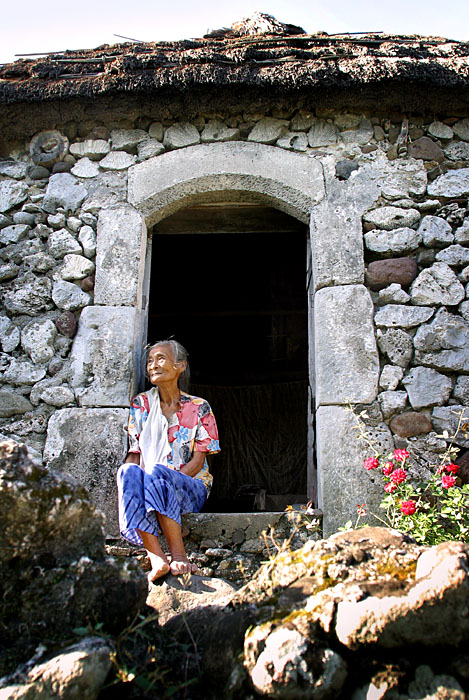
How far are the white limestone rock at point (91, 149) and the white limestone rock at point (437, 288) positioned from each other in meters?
2.12

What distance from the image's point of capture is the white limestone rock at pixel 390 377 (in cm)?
357

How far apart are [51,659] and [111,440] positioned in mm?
1747

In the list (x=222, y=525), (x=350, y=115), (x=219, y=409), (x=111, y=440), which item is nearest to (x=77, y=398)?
(x=111, y=440)

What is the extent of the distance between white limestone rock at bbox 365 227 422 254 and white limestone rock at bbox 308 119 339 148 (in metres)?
0.70

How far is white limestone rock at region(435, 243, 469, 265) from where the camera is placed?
377cm

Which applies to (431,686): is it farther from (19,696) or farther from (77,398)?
(77,398)

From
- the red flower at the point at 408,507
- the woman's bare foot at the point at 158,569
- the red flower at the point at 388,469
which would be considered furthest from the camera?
the red flower at the point at 388,469

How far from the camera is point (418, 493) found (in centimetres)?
322

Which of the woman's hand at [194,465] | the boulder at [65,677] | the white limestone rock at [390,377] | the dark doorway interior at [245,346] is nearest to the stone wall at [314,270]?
the white limestone rock at [390,377]

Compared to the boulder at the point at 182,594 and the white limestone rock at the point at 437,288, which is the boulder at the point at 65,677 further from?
the white limestone rock at the point at 437,288

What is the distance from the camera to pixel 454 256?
12.4 feet

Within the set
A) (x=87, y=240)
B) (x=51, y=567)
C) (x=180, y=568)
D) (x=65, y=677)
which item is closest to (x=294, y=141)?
(x=87, y=240)

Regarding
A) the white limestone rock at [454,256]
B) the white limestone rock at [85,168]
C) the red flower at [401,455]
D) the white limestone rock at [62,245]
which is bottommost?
the red flower at [401,455]

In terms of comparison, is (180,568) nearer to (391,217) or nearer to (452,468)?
(452,468)
